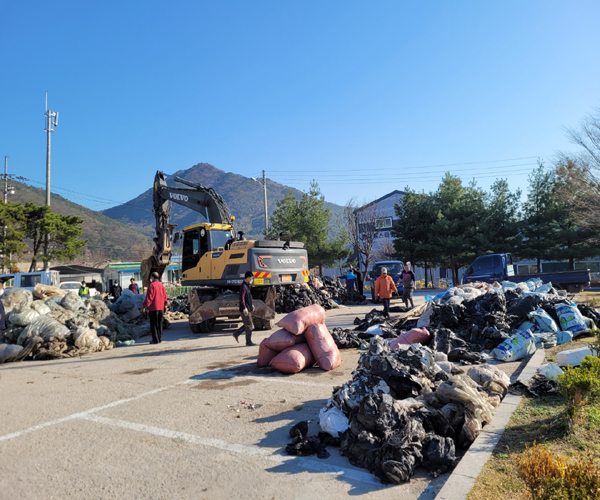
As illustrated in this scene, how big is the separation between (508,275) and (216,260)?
13.1m

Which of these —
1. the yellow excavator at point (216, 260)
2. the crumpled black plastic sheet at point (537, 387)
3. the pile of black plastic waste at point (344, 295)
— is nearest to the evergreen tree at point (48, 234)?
the yellow excavator at point (216, 260)

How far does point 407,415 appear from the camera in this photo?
13.9 feet

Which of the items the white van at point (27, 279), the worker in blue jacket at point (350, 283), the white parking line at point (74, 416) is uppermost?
the white van at point (27, 279)

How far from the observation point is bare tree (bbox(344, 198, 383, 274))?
125 feet

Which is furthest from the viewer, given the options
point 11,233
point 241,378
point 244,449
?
point 11,233

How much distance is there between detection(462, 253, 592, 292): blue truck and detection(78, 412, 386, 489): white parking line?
1584 centimetres

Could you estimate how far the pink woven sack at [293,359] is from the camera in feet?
23.2

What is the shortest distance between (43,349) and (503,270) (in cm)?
1697

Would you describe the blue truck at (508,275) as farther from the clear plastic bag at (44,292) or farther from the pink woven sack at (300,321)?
the clear plastic bag at (44,292)

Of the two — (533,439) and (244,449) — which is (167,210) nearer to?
(244,449)

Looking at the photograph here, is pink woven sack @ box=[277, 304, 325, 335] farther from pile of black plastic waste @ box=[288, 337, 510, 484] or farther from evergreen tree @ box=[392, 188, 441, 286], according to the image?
evergreen tree @ box=[392, 188, 441, 286]

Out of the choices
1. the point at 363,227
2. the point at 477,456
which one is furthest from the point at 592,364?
the point at 363,227

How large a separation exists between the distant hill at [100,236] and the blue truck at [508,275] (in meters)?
70.5

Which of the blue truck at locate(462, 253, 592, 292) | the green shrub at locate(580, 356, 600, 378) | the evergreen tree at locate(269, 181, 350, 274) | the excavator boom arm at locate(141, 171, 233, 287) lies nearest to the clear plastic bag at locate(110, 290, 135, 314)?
the excavator boom arm at locate(141, 171, 233, 287)
